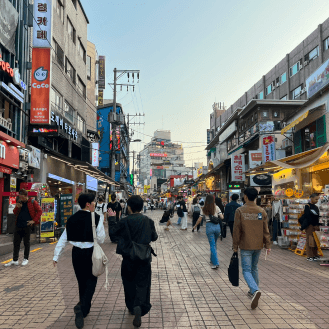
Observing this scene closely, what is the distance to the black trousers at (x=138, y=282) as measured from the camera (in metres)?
4.44

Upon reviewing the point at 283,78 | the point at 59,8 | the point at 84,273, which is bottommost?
the point at 84,273

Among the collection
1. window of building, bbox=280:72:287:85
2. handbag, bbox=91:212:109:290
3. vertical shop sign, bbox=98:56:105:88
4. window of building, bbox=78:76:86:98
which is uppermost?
vertical shop sign, bbox=98:56:105:88

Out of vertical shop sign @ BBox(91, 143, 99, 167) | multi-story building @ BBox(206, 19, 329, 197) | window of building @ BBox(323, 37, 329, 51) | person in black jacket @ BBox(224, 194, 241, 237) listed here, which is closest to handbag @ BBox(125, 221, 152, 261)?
person in black jacket @ BBox(224, 194, 241, 237)

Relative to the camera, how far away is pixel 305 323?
459cm

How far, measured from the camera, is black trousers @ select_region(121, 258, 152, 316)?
444cm

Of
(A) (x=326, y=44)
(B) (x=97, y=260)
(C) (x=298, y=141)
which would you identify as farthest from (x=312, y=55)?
(B) (x=97, y=260)

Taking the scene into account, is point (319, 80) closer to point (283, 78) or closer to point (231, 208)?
point (231, 208)

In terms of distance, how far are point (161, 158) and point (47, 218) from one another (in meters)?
141

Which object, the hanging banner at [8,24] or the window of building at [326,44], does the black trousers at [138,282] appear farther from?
the window of building at [326,44]

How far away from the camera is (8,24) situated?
1431 cm

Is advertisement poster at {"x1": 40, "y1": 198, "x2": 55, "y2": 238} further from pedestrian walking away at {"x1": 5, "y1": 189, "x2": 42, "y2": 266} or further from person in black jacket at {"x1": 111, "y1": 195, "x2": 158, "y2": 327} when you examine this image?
person in black jacket at {"x1": 111, "y1": 195, "x2": 158, "y2": 327}

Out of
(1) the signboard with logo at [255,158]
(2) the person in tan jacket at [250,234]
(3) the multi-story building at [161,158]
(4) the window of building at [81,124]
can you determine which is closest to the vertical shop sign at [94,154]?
(4) the window of building at [81,124]

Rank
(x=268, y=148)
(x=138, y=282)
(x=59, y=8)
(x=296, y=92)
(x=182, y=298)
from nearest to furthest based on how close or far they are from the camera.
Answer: (x=138, y=282)
(x=182, y=298)
(x=59, y=8)
(x=268, y=148)
(x=296, y=92)

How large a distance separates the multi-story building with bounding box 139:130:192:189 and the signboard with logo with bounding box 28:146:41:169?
12006cm
